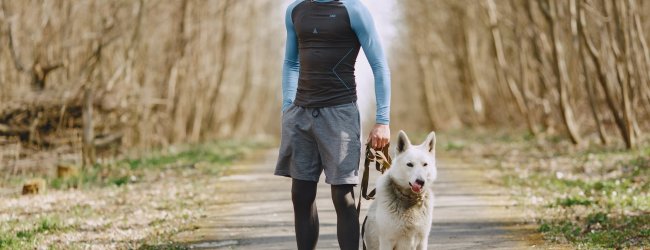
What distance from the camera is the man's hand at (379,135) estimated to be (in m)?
6.40

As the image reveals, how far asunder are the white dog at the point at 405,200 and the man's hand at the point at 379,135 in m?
0.09

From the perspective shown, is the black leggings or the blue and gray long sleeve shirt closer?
the blue and gray long sleeve shirt

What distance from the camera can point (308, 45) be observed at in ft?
21.0

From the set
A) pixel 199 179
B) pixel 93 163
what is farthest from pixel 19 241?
pixel 93 163

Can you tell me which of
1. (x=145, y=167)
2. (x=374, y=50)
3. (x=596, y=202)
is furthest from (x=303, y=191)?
(x=145, y=167)

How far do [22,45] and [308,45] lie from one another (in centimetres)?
1623

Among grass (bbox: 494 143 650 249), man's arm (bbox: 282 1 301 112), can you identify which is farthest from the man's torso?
grass (bbox: 494 143 650 249)

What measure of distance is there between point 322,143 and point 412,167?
0.62 m

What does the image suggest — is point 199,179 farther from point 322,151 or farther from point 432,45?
point 432,45

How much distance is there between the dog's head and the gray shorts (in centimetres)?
30

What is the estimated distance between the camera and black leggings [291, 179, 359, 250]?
650cm

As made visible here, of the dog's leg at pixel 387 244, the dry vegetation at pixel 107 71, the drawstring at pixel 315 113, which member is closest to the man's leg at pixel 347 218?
the dog's leg at pixel 387 244

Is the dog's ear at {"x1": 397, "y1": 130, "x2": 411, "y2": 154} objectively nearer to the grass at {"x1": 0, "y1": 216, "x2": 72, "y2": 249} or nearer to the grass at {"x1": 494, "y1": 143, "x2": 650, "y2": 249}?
the grass at {"x1": 494, "y1": 143, "x2": 650, "y2": 249}

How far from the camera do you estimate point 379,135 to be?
21.0 ft
